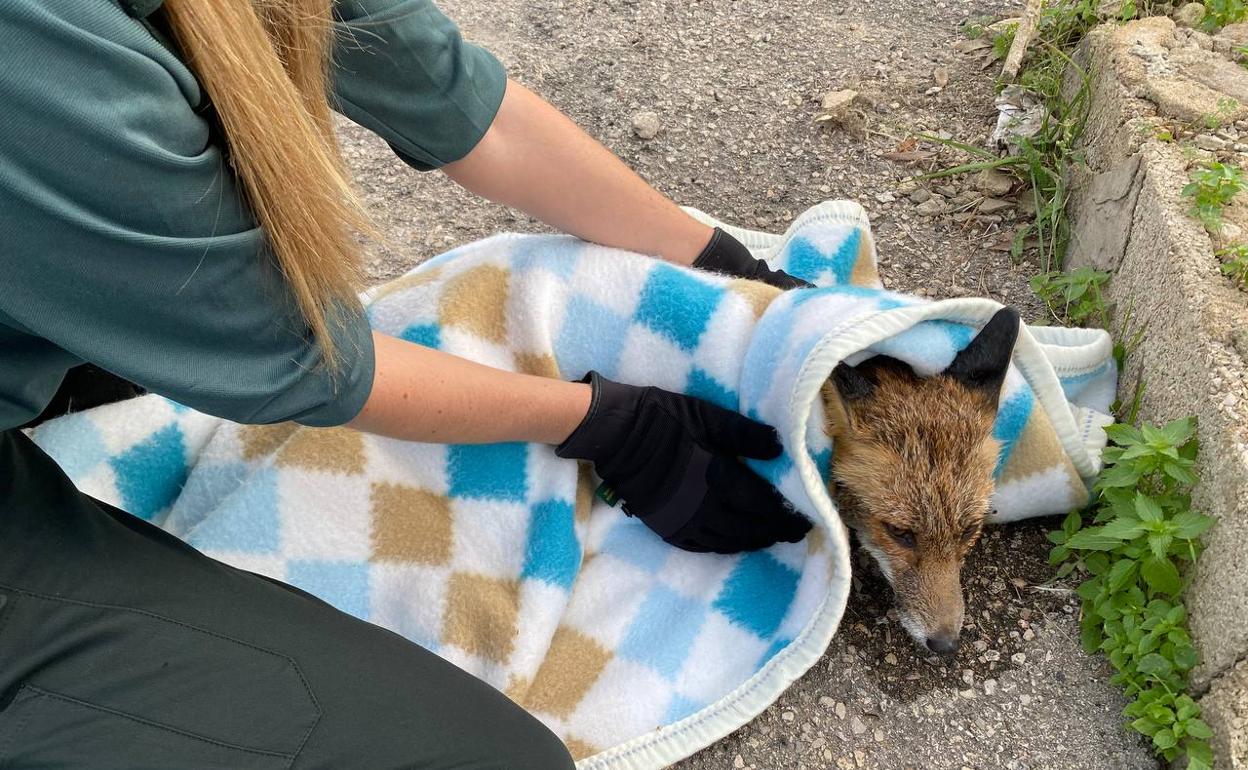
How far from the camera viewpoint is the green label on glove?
2.95 m

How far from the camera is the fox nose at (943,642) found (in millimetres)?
2668

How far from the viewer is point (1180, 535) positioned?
245 cm

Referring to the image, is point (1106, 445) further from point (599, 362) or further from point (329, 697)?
point (329, 697)

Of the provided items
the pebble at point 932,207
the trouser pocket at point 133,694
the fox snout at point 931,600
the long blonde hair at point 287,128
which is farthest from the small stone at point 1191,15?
the trouser pocket at point 133,694

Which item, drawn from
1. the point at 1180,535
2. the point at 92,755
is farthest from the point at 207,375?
the point at 1180,535

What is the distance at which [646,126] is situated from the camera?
4.57 m

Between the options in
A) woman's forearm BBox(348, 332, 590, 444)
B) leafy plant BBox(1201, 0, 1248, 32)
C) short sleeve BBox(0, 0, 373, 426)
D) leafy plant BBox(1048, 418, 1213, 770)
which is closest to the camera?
short sleeve BBox(0, 0, 373, 426)

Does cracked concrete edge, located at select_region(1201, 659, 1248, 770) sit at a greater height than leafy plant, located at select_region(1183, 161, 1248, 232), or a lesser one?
lesser

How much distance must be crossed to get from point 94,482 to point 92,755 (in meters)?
1.34

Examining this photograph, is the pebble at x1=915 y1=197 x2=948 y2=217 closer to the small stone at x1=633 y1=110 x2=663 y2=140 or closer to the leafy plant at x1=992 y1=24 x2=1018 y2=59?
the leafy plant at x1=992 y1=24 x2=1018 y2=59

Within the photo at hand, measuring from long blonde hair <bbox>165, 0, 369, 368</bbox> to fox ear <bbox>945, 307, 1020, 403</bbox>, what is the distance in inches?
71.0

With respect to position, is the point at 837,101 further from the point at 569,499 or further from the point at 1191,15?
the point at 569,499

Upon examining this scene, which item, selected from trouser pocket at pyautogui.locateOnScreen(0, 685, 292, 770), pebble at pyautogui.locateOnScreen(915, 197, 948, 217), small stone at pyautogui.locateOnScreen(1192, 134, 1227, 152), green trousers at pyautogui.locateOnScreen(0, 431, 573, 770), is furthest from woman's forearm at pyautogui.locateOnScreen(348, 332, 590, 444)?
small stone at pyautogui.locateOnScreen(1192, 134, 1227, 152)

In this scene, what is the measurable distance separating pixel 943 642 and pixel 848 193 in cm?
233
